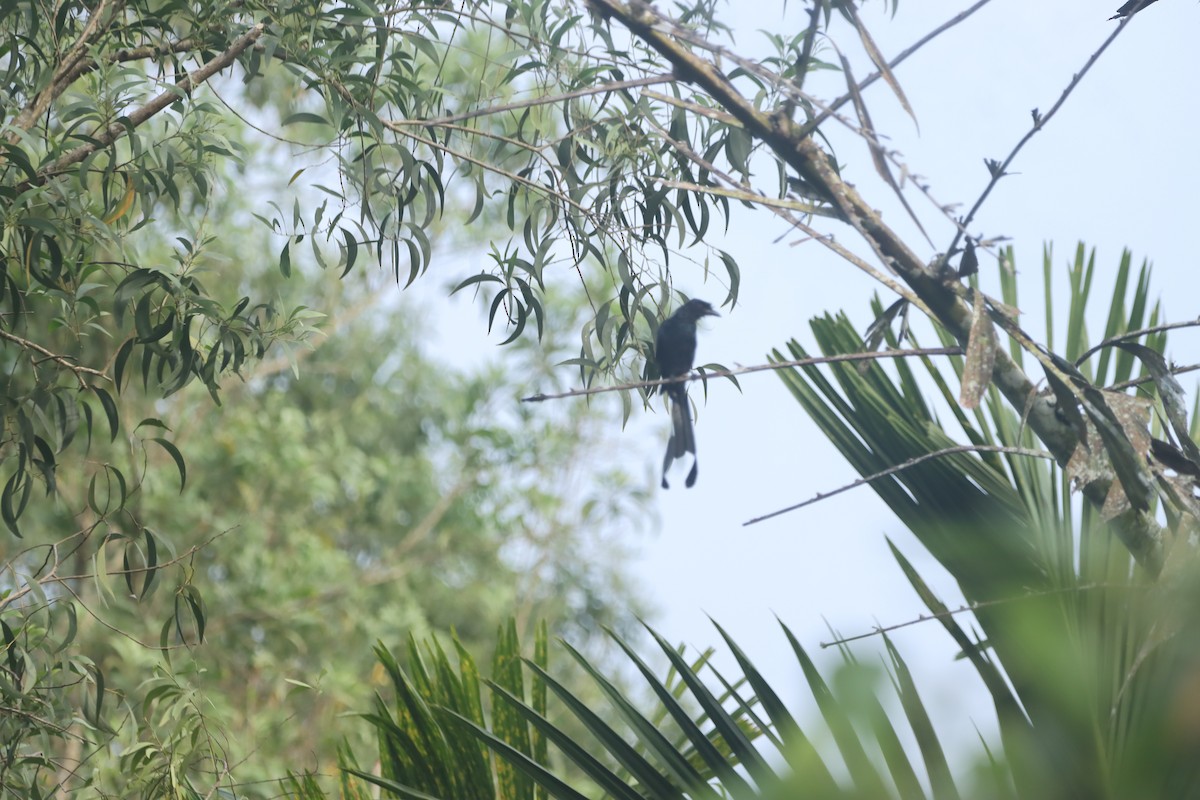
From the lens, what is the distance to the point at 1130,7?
4.01 ft

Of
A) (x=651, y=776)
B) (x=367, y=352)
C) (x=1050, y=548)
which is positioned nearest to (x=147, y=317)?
(x=651, y=776)

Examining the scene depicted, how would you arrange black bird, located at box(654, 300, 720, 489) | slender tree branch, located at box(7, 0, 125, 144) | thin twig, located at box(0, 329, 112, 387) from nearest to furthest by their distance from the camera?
1. thin twig, located at box(0, 329, 112, 387)
2. slender tree branch, located at box(7, 0, 125, 144)
3. black bird, located at box(654, 300, 720, 489)

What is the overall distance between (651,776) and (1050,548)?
789 millimetres

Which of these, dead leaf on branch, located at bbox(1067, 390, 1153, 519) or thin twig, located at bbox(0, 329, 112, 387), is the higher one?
thin twig, located at bbox(0, 329, 112, 387)

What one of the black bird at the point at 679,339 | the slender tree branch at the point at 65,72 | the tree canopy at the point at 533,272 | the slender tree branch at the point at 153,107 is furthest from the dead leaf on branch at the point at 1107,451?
the slender tree branch at the point at 65,72

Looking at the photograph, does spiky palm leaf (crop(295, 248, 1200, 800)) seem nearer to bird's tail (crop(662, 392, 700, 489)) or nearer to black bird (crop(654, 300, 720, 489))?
bird's tail (crop(662, 392, 700, 489))

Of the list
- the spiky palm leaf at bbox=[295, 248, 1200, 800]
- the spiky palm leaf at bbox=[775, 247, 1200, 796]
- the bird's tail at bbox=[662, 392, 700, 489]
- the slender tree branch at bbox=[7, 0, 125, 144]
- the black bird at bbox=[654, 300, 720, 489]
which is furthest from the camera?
the black bird at bbox=[654, 300, 720, 489]

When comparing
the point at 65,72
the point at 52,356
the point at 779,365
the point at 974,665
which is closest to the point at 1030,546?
the point at 974,665

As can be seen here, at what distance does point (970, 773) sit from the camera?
1.98 ft

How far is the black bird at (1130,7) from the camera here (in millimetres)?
1205

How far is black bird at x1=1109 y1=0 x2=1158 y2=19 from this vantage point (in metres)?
1.21

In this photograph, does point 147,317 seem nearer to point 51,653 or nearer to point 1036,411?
point 51,653

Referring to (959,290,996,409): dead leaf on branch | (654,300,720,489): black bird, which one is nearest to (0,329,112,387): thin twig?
(654,300,720,489): black bird

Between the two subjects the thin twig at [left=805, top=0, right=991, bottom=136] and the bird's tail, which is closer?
the thin twig at [left=805, top=0, right=991, bottom=136]
